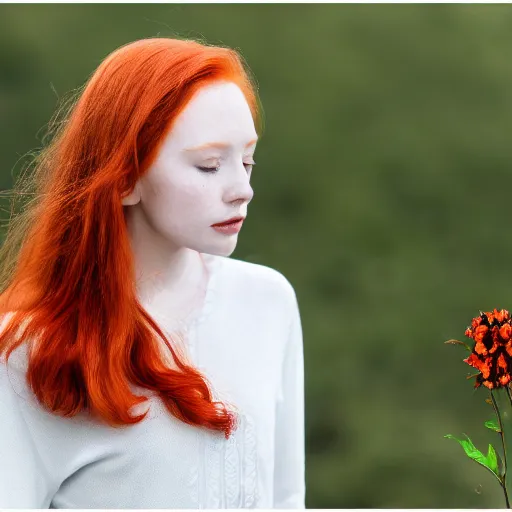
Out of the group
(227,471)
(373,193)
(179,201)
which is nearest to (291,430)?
(227,471)

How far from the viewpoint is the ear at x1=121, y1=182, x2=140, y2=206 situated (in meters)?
1.04

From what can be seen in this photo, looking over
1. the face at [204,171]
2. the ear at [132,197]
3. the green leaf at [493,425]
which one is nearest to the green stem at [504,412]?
the green leaf at [493,425]

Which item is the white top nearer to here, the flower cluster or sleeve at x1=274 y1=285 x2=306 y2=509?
sleeve at x1=274 y1=285 x2=306 y2=509

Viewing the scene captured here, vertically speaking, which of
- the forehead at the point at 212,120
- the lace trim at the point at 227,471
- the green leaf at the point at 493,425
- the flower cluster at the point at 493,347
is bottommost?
the lace trim at the point at 227,471

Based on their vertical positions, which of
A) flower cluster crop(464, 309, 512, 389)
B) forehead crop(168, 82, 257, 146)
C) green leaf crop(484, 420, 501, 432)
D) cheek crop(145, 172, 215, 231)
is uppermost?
forehead crop(168, 82, 257, 146)

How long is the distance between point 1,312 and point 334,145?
91cm

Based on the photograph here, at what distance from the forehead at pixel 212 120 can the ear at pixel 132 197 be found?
7 cm

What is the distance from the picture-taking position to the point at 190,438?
1.04m

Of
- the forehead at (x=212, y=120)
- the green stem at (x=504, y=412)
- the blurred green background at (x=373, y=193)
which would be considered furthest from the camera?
the blurred green background at (x=373, y=193)

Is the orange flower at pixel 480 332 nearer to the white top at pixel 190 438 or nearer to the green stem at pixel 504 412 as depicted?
the green stem at pixel 504 412

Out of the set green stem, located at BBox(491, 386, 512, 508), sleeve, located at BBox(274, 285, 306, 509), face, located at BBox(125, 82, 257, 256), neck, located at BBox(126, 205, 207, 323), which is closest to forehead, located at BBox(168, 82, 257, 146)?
face, located at BBox(125, 82, 257, 256)

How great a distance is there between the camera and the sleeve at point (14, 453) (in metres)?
1.01

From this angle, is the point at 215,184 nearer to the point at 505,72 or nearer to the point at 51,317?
the point at 51,317

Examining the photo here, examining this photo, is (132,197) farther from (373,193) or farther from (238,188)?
(373,193)
